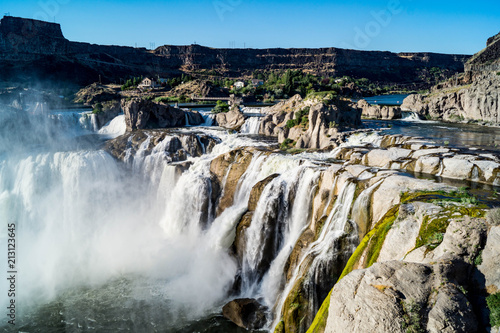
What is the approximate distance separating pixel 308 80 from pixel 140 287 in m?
76.9

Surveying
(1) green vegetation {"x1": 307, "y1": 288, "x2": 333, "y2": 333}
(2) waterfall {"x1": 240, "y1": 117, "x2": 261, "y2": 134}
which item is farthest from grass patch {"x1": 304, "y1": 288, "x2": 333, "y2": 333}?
(2) waterfall {"x1": 240, "y1": 117, "x2": 261, "y2": 134}

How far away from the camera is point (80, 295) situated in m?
18.4

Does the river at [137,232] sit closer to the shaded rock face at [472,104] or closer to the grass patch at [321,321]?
the grass patch at [321,321]

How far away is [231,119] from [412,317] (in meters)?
33.9

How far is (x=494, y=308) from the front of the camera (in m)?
6.75

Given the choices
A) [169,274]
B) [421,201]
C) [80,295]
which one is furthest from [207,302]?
[421,201]

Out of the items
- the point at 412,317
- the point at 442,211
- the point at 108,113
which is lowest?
the point at 412,317

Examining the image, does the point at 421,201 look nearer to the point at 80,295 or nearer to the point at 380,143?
the point at 380,143

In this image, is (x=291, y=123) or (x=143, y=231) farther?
(x=291, y=123)

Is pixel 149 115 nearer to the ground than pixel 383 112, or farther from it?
nearer to the ground

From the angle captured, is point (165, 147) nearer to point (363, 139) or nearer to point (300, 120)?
point (300, 120)

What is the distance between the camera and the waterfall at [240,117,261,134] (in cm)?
3472

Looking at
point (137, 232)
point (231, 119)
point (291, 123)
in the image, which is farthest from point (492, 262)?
point (231, 119)

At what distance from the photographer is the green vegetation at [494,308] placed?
21.5 ft
